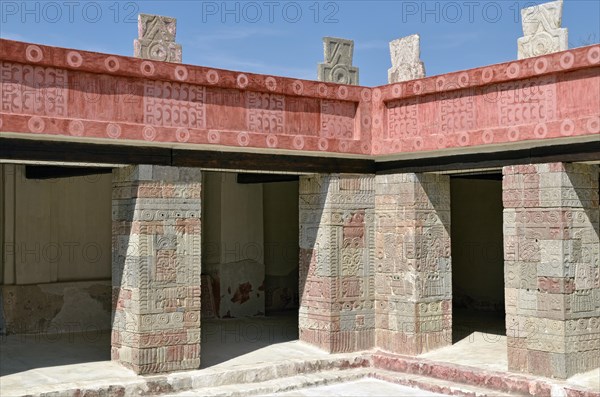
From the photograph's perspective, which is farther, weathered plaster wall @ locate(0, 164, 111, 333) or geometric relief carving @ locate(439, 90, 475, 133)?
weathered plaster wall @ locate(0, 164, 111, 333)

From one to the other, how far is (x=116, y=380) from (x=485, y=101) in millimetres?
4009

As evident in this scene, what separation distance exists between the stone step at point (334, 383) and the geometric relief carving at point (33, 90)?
256cm

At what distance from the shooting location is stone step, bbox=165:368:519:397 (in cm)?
680

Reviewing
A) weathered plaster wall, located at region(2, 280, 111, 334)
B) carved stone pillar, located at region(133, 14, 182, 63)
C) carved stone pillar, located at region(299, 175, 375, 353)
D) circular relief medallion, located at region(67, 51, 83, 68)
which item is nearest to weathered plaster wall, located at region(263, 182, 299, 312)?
weathered plaster wall, located at region(2, 280, 111, 334)

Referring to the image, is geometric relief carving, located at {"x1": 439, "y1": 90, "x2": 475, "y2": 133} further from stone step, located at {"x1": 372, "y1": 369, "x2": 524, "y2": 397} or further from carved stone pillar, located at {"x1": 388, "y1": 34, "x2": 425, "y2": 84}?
stone step, located at {"x1": 372, "y1": 369, "x2": 524, "y2": 397}

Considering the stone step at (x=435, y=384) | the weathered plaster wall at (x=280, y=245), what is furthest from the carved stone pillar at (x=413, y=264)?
the weathered plaster wall at (x=280, y=245)

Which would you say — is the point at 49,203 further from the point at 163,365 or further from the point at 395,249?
the point at 395,249

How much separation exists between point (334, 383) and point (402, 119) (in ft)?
8.69

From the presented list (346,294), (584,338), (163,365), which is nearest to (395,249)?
(346,294)

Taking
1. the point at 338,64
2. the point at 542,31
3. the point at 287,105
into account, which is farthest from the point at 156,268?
the point at 542,31

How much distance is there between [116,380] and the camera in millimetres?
6508

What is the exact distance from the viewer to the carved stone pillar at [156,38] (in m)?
6.79

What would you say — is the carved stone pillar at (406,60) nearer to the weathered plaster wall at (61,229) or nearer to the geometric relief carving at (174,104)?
→ the geometric relief carving at (174,104)

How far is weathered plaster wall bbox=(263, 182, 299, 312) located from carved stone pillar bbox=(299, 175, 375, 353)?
2.87m
